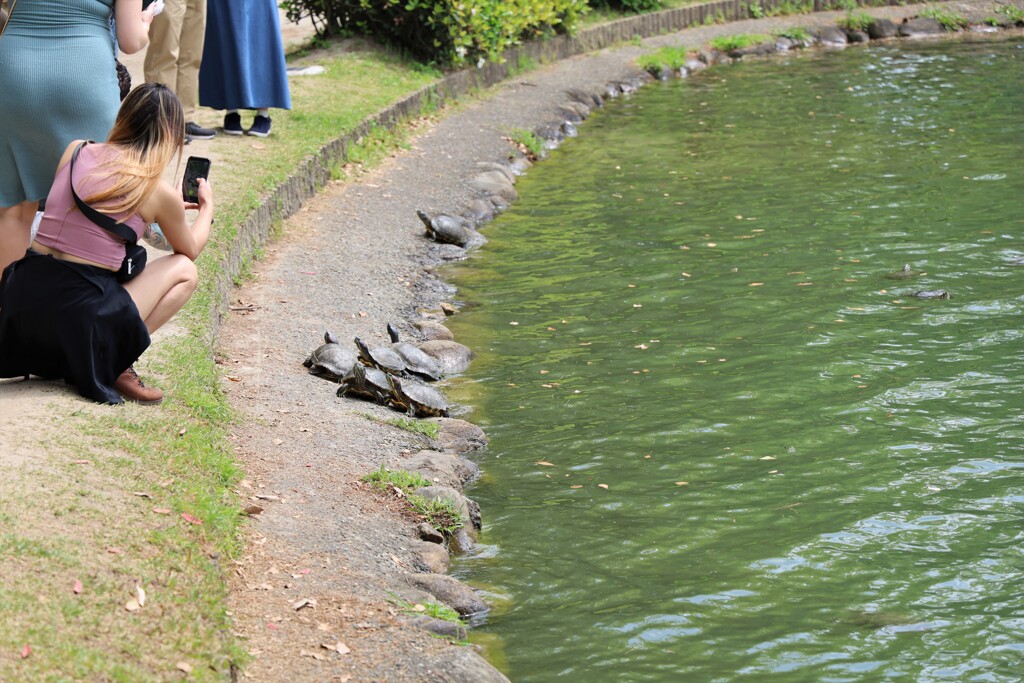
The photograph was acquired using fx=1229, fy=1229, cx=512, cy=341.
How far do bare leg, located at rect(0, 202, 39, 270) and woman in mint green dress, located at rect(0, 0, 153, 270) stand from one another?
0.08m

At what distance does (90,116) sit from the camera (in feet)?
20.5

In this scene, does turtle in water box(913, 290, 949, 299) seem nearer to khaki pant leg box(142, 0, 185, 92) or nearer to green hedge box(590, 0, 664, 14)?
khaki pant leg box(142, 0, 185, 92)

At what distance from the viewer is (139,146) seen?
18.2 feet

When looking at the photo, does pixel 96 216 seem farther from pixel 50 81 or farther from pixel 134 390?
pixel 50 81

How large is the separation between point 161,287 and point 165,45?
16.3 ft

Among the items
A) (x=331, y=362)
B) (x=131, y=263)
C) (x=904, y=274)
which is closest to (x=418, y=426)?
(x=331, y=362)

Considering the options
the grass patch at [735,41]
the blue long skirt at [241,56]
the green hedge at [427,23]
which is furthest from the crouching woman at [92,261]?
the grass patch at [735,41]

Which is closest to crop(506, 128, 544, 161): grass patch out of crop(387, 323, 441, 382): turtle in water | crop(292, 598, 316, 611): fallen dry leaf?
crop(387, 323, 441, 382): turtle in water

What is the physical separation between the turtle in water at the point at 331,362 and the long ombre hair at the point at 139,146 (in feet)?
7.67

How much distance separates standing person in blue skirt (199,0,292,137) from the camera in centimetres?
1106

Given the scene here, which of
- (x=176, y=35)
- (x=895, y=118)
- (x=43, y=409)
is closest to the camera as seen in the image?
(x=43, y=409)

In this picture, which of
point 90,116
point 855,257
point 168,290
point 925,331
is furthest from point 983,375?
point 90,116

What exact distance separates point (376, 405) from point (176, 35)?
176 inches

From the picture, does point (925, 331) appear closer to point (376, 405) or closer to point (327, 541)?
point (376, 405)
